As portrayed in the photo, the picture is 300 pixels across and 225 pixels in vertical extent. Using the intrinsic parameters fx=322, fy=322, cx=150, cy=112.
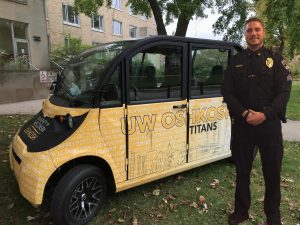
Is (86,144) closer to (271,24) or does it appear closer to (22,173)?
(22,173)

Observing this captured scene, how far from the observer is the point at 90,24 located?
2930cm

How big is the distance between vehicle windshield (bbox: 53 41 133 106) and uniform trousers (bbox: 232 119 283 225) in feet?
5.28

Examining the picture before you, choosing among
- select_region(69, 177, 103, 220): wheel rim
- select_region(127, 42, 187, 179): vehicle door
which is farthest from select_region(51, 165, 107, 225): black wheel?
select_region(127, 42, 187, 179): vehicle door

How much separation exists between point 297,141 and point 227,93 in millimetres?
4941

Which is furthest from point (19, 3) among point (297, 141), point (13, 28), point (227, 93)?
point (227, 93)

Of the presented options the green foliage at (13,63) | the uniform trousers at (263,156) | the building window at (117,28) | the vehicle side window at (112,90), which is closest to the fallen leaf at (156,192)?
the uniform trousers at (263,156)

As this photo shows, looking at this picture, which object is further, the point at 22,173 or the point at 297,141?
the point at 297,141

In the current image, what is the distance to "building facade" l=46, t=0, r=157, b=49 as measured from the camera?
986 inches

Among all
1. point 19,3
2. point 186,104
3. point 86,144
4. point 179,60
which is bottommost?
point 86,144

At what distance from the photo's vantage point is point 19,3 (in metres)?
16.3

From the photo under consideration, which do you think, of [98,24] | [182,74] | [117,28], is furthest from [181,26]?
[117,28]

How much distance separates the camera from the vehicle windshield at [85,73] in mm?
3664

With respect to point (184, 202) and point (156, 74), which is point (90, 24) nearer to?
point (156, 74)

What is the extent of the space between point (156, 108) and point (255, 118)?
53.2 inches
